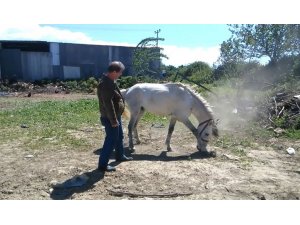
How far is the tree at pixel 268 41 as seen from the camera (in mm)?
20281

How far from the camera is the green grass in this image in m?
8.69

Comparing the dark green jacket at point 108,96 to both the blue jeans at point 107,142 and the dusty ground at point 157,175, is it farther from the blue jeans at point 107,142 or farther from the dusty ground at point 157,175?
the dusty ground at point 157,175

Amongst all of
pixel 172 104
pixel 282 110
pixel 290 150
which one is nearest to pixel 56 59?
pixel 282 110

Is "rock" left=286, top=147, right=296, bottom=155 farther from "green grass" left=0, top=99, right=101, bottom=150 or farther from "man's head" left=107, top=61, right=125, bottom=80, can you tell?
"green grass" left=0, top=99, right=101, bottom=150

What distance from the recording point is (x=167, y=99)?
26.9ft

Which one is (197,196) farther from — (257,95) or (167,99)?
(257,95)

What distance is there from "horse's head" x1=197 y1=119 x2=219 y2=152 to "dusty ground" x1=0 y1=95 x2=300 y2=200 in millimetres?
228

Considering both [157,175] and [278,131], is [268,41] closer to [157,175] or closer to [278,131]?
[278,131]

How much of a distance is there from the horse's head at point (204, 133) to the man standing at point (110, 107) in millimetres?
2256

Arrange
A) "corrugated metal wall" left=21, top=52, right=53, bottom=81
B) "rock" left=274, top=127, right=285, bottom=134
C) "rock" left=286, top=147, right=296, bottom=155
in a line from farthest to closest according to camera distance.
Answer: "corrugated metal wall" left=21, top=52, right=53, bottom=81 < "rock" left=274, top=127, right=285, bottom=134 < "rock" left=286, top=147, right=296, bottom=155

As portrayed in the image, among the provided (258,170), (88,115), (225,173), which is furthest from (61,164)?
(88,115)

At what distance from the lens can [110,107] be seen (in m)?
5.98

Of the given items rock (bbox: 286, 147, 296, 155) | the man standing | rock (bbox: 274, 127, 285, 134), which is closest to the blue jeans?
the man standing

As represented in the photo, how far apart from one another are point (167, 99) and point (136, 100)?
0.77m
